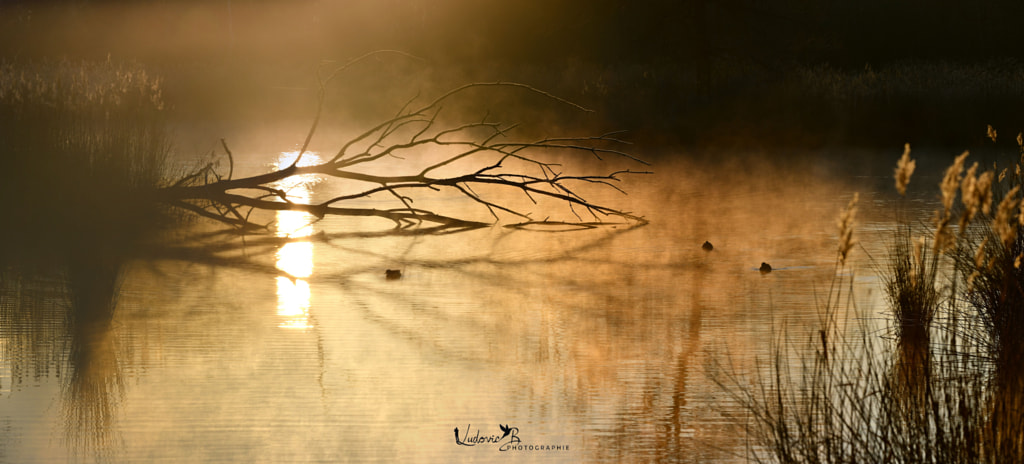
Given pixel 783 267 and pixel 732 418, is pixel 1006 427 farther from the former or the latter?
pixel 783 267

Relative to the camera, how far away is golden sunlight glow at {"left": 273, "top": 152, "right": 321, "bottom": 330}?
14.0 feet

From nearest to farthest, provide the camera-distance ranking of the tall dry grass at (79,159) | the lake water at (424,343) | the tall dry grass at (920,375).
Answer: the tall dry grass at (920,375)
the lake water at (424,343)
the tall dry grass at (79,159)

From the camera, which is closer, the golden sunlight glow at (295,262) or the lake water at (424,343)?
the lake water at (424,343)

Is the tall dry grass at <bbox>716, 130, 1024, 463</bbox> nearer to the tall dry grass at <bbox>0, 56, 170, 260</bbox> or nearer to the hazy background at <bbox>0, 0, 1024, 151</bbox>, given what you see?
the tall dry grass at <bbox>0, 56, 170, 260</bbox>

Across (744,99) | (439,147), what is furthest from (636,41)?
→ (439,147)

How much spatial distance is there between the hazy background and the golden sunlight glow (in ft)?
22.4

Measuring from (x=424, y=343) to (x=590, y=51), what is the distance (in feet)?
58.9

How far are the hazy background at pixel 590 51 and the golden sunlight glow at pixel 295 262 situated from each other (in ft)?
22.4

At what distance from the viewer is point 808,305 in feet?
14.2

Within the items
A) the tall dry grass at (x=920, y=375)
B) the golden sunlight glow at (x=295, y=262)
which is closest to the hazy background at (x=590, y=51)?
the golden sunlight glow at (x=295, y=262)

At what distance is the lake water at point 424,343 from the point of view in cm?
285

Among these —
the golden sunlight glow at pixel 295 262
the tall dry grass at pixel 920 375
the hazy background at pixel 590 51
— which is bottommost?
the tall dry grass at pixel 920 375

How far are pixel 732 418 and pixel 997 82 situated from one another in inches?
656

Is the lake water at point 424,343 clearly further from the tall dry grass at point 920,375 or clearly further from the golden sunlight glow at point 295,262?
the tall dry grass at point 920,375
